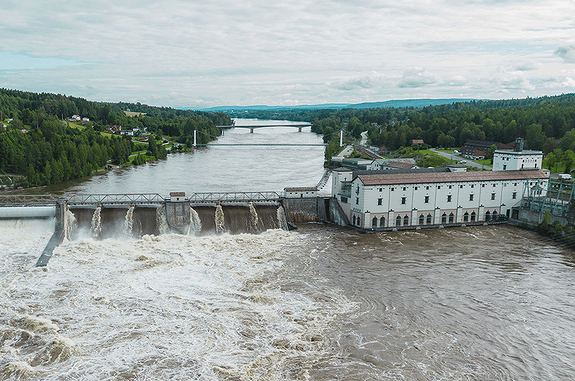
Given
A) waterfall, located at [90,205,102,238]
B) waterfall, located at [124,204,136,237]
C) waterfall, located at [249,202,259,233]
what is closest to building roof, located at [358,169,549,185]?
waterfall, located at [249,202,259,233]

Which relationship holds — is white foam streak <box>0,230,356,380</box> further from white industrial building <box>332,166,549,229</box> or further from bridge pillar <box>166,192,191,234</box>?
white industrial building <box>332,166,549,229</box>

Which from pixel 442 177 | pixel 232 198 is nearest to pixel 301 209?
pixel 232 198

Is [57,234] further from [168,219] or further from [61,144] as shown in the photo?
[61,144]

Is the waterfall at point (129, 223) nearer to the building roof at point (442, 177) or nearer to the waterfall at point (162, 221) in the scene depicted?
the waterfall at point (162, 221)

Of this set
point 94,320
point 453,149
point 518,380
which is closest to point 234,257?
point 94,320

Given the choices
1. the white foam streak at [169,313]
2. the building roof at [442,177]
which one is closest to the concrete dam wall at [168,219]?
the white foam streak at [169,313]
